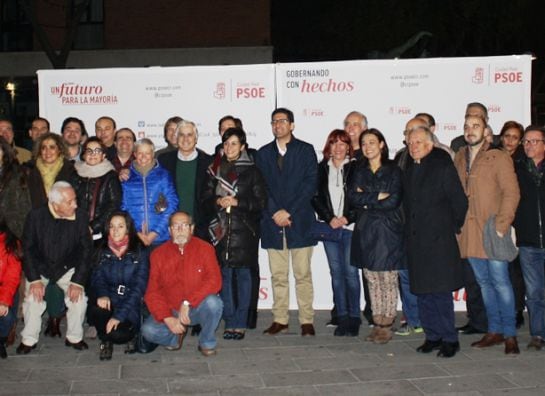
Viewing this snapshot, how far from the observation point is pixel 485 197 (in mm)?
6652

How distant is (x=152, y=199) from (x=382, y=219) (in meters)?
2.19

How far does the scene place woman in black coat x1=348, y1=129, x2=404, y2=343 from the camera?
A: 22.4 feet

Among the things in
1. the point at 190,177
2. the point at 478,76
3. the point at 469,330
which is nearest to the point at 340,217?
the point at 190,177

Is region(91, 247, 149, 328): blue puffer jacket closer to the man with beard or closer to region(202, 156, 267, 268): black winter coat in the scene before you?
region(202, 156, 267, 268): black winter coat

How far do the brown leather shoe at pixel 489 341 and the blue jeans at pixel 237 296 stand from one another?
217 cm

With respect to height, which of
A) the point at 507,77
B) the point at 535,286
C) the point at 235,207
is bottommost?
the point at 535,286

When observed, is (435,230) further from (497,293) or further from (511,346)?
(511,346)

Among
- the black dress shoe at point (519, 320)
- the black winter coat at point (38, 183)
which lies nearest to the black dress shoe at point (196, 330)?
the black winter coat at point (38, 183)

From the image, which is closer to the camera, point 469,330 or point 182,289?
point 182,289

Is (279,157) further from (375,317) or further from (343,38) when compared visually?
(343,38)

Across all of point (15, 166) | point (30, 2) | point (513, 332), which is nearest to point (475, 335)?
point (513, 332)

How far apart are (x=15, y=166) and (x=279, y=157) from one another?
2.54 meters

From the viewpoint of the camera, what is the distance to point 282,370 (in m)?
Result: 6.20

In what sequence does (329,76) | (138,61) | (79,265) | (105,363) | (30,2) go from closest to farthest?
(105,363), (79,265), (329,76), (30,2), (138,61)
